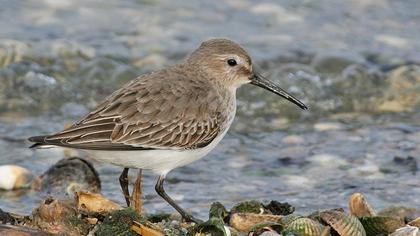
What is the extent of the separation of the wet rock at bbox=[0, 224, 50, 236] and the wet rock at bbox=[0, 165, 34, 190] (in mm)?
2398

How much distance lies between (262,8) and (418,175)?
15.2 ft

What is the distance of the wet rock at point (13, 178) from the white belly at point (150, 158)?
4.62 ft

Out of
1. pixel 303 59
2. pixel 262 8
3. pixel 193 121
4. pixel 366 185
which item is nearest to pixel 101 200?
pixel 193 121

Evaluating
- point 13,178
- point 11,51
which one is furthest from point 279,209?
point 11,51

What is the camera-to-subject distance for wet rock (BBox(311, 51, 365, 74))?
35.8ft

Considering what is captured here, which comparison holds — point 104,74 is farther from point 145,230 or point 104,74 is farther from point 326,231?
point 326,231

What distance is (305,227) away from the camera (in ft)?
18.4

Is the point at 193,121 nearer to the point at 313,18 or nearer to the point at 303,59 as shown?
the point at 303,59

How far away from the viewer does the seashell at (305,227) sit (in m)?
5.61

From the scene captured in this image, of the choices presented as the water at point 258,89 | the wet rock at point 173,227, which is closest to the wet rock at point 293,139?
the water at point 258,89

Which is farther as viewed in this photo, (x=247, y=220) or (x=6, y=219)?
(x=247, y=220)

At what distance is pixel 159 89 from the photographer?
259 inches

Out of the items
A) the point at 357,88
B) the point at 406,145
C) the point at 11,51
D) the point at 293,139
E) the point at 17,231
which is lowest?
the point at 17,231

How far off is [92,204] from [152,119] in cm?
83
